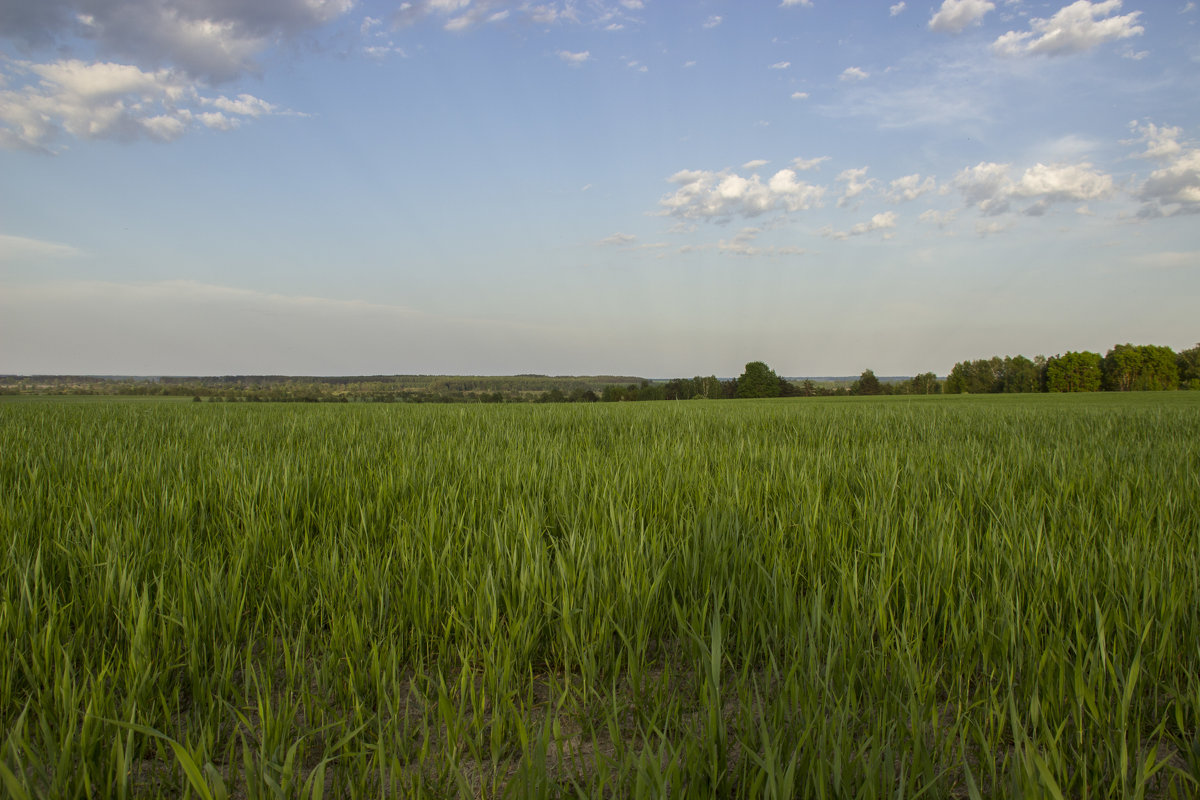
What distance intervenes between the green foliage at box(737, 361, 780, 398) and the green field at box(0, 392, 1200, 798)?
60.7 metres

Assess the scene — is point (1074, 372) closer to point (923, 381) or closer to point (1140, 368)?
point (1140, 368)

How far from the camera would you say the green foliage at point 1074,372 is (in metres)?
68.4

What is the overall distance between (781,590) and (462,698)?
1.07m

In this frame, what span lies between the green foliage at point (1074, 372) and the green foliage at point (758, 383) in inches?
1449

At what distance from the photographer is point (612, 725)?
1.11 m

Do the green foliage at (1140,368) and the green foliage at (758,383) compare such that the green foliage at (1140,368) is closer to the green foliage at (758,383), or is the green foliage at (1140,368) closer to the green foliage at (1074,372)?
the green foliage at (1074,372)

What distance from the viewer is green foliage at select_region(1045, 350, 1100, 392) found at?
6838cm

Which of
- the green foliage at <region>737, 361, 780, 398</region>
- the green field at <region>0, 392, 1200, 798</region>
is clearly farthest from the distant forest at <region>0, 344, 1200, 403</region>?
the green field at <region>0, 392, 1200, 798</region>

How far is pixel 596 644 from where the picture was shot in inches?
60.8

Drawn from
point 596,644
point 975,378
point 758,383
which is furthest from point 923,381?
point 596,644

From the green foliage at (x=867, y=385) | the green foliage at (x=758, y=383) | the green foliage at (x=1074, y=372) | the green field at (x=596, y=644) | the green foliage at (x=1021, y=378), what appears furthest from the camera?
the green foliage at (x=1021, y=378)

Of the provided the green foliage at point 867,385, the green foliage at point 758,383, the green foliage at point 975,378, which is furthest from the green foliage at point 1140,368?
the green foliage at point 758,383

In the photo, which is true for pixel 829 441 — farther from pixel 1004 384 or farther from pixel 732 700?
pixel 1004 384

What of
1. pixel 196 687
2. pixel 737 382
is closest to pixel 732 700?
pixel 196 687
